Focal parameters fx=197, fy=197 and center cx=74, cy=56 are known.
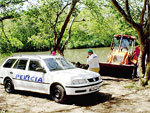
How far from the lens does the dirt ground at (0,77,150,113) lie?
6.45m

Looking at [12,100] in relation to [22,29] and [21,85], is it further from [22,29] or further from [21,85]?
[22,29]

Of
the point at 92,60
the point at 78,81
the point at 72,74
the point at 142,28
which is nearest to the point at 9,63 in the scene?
the point at 72,74

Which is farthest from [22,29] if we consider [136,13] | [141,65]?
[141,65]

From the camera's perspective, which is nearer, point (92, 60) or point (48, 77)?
point (48, 77)

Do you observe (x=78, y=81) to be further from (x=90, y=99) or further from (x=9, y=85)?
(x=9, y=85)

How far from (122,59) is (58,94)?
881cm

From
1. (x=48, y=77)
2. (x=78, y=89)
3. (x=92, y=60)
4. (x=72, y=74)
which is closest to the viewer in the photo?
(x=78, y=89)

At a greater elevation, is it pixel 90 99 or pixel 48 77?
pixel 48 77

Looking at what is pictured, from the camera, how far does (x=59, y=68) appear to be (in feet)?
25.8

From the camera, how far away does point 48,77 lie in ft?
24.4

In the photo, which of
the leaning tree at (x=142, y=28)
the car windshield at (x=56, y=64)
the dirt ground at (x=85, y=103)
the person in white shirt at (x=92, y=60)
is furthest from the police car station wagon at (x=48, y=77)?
the leaning tree at (x=142, y=28)

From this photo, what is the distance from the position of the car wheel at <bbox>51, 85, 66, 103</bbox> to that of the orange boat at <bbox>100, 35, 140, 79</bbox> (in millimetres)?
7504

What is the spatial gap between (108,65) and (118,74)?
0.99 metres

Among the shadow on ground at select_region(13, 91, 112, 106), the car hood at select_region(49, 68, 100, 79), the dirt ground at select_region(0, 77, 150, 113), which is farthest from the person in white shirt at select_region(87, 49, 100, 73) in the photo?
the car hood at select_region(49, 68, 100, 79)
